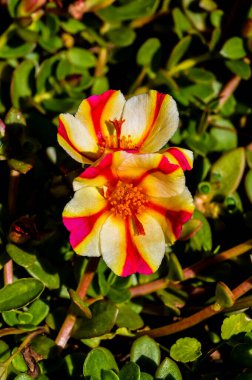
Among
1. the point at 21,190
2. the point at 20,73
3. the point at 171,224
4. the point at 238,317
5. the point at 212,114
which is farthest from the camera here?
the point at 212,114

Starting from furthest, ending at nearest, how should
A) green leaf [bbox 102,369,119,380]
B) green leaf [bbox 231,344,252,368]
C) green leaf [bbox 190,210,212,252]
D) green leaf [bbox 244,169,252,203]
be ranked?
green leaf [bbox 244,169,252,203] → green leaf [bbox 190,210,212,252] → green leaf [bbox 231,344,252,368] → green leaf [bbox 102,369,119,380]

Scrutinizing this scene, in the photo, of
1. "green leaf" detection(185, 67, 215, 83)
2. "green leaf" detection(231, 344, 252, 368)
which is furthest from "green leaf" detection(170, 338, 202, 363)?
"green leaf" detection(185, 67, 215, 83)

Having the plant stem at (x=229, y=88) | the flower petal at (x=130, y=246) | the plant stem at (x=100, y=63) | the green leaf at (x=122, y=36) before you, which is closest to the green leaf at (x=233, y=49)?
the plant stem at (x=229, y=88)

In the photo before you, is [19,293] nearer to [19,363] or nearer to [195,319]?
[19,363]

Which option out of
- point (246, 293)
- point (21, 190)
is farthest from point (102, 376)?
point (21, 190)

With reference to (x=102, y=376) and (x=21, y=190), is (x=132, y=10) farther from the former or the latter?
(x=102, y=376)

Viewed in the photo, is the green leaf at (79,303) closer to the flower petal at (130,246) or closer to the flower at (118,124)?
the flower petal at (130,246)

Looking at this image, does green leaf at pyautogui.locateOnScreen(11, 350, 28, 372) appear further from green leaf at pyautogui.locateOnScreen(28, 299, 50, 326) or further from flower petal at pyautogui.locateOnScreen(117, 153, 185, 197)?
flower petal at pyautogui.locateOnScreen(117, 153, 185, 197)

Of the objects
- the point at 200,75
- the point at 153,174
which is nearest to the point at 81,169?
the point at 153,174
